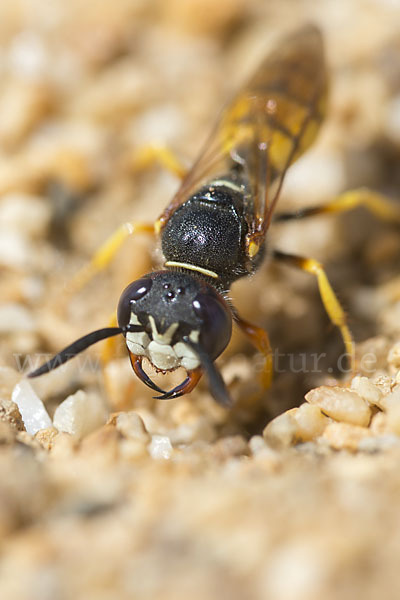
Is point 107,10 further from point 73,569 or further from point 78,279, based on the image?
point 73,569

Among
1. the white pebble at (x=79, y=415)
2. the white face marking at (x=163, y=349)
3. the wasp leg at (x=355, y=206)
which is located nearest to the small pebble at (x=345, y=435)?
the white face marking at (x=163, y=349)

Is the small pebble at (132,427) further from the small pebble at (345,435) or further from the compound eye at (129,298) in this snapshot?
the small pebble at (345,435)

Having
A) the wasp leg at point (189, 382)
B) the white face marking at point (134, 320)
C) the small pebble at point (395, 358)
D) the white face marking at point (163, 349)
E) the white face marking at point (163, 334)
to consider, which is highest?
the white face marking at point (134, 320)

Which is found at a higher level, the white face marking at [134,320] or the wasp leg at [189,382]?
the white face marking at [134,320]

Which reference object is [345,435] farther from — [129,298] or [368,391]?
[129,298]

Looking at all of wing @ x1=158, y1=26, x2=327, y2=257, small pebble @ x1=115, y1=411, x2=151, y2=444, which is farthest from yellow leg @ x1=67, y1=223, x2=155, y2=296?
small pebble @ x1=115, y1=411, x2=151, y2=444

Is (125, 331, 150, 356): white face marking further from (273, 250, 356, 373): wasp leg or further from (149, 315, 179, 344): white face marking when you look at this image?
(273, 250, 356, 373): wasp leg

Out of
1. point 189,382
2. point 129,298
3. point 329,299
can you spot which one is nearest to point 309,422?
point 189,382
